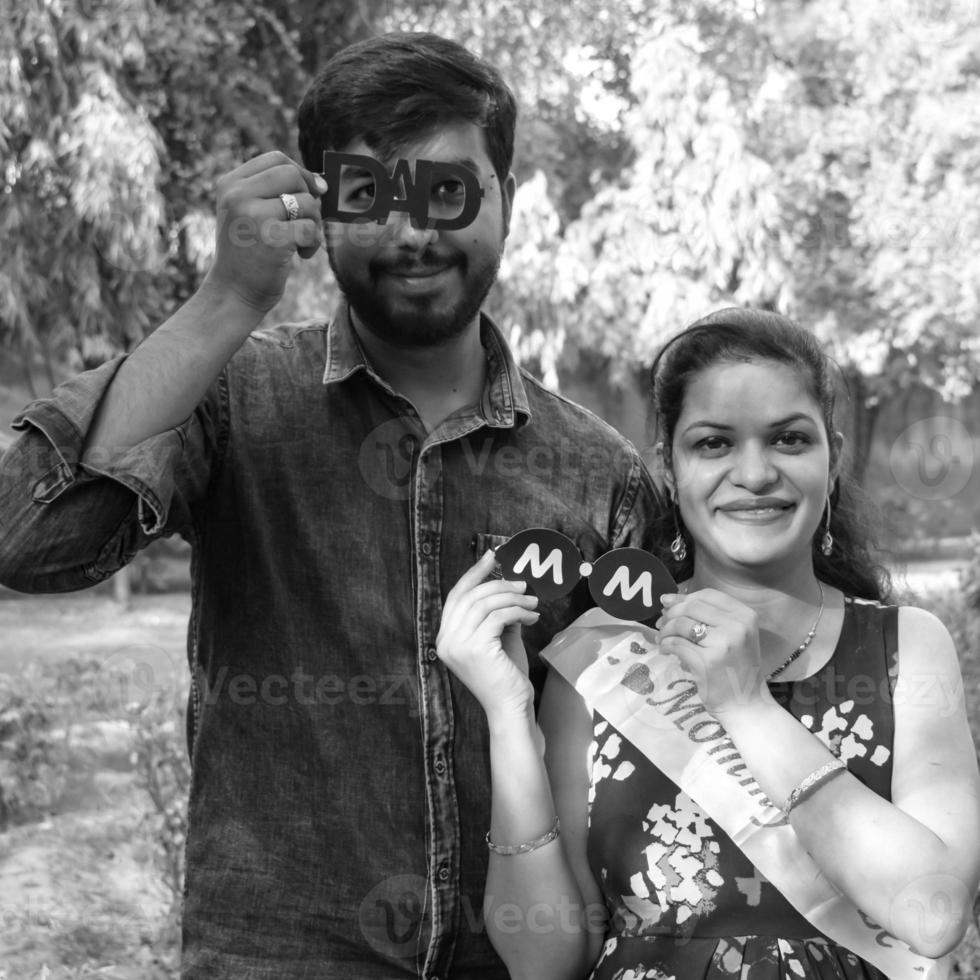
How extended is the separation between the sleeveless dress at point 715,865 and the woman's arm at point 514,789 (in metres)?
0.08

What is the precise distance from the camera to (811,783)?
1.61 m

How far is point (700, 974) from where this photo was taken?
1705mm

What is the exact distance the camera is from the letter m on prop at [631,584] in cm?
182

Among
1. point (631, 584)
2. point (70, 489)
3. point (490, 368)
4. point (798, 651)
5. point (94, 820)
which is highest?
point (490, 368)

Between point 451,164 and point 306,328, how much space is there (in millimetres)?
399

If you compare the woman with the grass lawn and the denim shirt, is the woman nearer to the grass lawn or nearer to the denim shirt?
Result: the denim shirt

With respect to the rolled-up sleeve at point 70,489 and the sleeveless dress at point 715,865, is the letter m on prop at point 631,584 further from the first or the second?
the rolled-up sleeve at point 70,489

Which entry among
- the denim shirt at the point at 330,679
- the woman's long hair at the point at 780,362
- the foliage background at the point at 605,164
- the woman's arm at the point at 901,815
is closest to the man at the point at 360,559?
the denim shirt at the point at 330,679

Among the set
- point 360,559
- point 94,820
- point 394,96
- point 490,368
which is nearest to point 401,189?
point 394,96

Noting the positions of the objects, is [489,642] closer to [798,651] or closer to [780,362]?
[798,651]

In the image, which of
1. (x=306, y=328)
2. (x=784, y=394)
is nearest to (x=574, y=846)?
(x=784, y=394)

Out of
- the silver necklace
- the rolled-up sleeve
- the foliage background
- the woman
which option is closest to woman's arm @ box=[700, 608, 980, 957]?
the woman

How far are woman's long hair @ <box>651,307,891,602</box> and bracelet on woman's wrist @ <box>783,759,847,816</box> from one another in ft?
1.56

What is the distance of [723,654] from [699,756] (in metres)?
0.23
